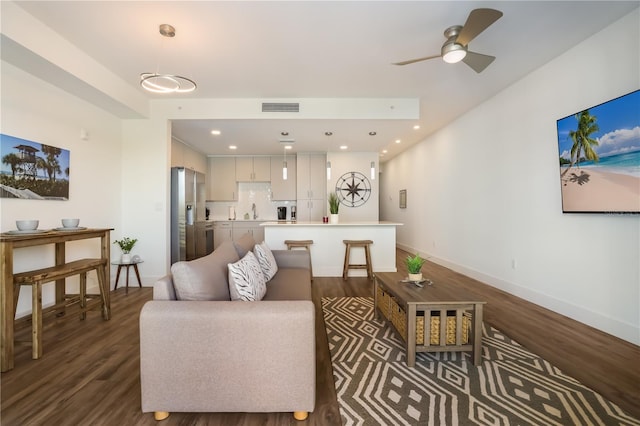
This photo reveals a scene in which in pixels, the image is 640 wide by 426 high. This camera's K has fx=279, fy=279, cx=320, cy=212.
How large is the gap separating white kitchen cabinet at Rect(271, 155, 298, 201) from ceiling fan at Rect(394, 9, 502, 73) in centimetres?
491

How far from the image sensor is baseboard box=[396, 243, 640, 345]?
2.43m

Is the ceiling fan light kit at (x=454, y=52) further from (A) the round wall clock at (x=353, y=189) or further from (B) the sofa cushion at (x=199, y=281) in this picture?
(A) the round wall clock at (x=353, y=189)

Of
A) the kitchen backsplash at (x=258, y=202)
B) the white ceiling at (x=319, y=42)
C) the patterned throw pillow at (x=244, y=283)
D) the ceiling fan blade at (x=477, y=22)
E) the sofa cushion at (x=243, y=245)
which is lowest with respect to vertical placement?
the patterned throw pillow at (x=244, y=283)

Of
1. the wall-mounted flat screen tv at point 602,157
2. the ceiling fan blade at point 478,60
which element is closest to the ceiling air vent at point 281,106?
the ceiling fan blade at point 478,60

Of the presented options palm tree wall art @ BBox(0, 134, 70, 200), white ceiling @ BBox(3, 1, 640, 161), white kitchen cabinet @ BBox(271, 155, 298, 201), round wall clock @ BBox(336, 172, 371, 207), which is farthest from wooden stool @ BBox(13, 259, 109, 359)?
round wall clock @ BBox(336, 172, 371, 207)

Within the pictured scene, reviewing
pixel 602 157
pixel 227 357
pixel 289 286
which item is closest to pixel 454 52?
pixel 602 157

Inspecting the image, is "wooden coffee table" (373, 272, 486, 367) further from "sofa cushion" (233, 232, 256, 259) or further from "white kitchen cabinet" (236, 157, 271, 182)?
"white kitchen cabinet" (236, 157, 271, 182)

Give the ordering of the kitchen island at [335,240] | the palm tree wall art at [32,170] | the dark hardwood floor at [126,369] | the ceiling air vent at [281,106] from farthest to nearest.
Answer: the kitchen island at [335,240], the ceiling air vent at [281,106], the palm tree wall art at [32,170], the dark hardwood floor at [126,369]

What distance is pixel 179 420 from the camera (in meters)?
1.53

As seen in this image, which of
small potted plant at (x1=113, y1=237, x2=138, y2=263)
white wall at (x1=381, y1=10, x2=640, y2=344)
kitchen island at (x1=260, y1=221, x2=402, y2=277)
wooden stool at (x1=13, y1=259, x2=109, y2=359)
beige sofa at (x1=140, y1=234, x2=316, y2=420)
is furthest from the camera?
kitchen island at (x1=260, y1=221, x2=402, y2=277)

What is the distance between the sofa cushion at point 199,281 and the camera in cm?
163

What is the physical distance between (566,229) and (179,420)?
12.5 feet

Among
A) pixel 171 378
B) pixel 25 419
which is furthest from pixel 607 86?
pixel 25 419

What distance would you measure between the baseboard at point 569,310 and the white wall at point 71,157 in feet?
18.3
